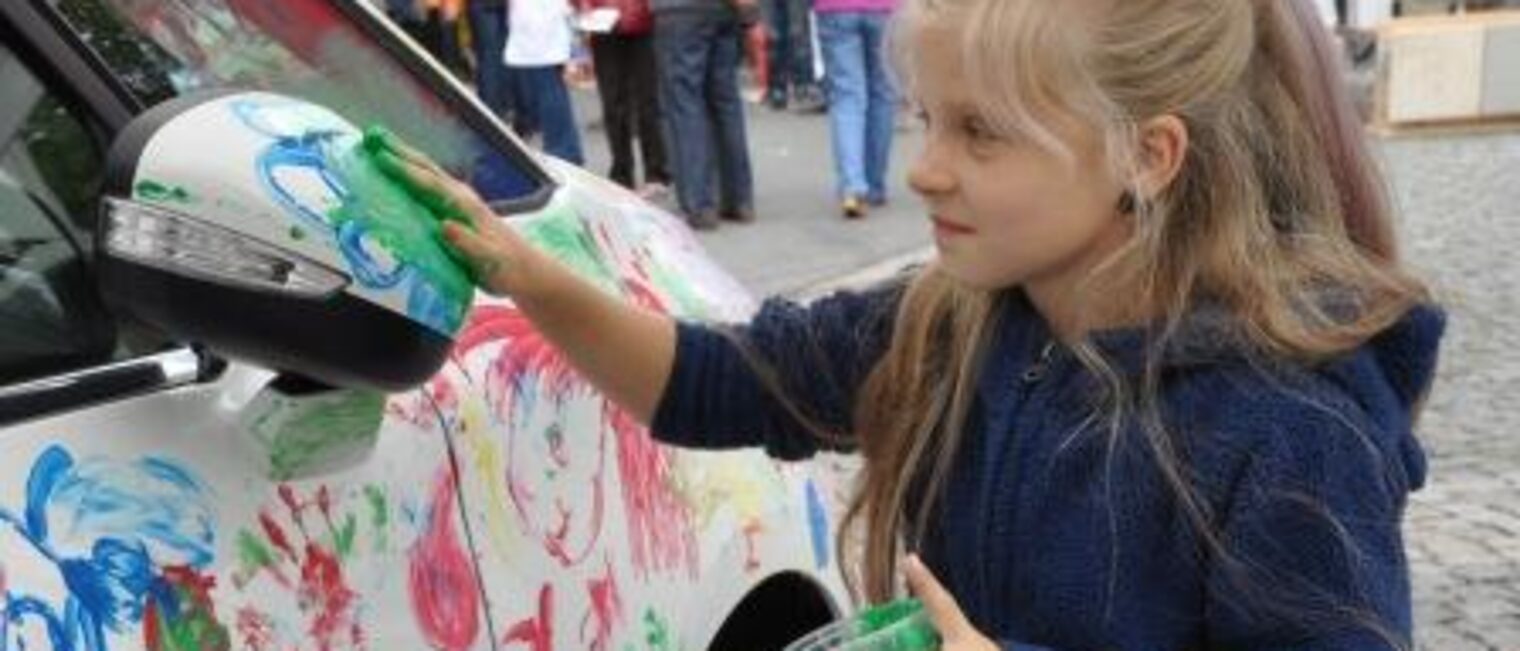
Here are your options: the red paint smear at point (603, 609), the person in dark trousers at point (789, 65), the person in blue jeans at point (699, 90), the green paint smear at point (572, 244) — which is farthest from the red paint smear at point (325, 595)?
the person in dark trousers at point (789, 65)

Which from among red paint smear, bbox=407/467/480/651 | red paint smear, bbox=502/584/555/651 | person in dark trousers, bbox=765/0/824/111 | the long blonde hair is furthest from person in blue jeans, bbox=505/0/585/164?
the long blonde hair

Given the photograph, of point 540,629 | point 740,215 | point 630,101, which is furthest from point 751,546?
point 630,101

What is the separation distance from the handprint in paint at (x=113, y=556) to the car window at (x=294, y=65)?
368mm

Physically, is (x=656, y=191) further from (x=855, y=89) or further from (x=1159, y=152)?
(x=1159, y=152)

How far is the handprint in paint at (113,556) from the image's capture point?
1.33 meters

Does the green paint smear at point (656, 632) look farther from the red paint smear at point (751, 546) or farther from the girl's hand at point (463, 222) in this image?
the girl's hand at point (463, 222)

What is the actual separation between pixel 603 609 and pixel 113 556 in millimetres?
646

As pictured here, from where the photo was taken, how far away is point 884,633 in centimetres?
153

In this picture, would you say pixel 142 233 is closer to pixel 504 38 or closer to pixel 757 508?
pixel 757 508

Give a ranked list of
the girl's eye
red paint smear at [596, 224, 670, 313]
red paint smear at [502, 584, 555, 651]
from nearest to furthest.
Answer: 1. the girl's eye
2. red paint smear at [502, 584, 555, 651]
3. red paint smear at [596, 224, 670, 313]

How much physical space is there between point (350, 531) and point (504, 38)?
11.0 meters

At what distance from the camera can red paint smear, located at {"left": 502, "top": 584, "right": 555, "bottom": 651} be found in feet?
5.92

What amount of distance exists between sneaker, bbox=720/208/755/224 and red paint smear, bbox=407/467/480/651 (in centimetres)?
754

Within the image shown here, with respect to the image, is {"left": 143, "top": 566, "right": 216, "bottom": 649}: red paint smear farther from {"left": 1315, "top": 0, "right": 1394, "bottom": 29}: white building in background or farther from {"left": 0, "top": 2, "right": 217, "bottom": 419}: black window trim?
{"left": 1315, "top": 0, "right": 1394, "bottom": 29}: white building in background
